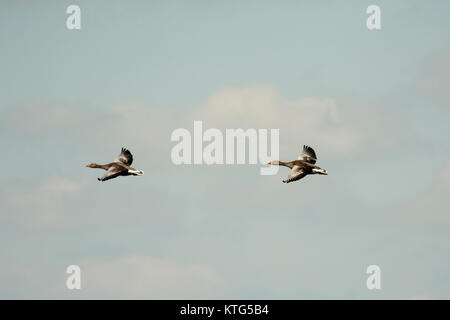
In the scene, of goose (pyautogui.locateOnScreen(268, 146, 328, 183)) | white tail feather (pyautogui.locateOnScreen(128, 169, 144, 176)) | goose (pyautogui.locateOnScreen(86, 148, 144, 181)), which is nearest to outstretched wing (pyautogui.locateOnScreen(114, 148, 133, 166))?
goose (pyautogui.locateOnScreen(86, 148, 144, 181))

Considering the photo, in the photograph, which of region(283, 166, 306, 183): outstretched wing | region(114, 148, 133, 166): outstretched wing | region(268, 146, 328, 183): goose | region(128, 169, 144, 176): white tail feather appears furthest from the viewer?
region(114, 148, 133, 166): outstretched wing

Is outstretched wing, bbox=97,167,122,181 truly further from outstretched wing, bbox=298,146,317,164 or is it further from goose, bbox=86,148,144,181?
outstretched wing, bbox=298,146,317,164

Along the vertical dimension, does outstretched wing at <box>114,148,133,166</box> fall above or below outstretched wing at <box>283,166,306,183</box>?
above

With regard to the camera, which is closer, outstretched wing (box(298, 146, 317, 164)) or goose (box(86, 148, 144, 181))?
goose (box(86, 148, 144, 181))

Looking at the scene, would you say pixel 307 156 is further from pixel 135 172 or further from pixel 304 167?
pixel 135 172

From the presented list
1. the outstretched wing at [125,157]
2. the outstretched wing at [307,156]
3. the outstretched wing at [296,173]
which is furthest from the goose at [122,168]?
the outstretched wing at [307,156]

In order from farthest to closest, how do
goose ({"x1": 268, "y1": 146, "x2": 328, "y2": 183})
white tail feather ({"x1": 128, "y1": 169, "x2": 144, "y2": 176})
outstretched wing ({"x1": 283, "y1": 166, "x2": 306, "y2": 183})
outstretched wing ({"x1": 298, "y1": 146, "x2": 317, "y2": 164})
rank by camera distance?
outstretched wing ({"x1": 298, "y1": 146, "x2": 317, "y2": 164}) → goose ({"x1": 268, "y1": 146, "x2": 328, "y2": 183}) → outstretched wing ({"x1": 283, "y1": 166, "x2": 306, "y2": 183}) → white tail feather ({"x1": 128, "y1": 169, "x2": 144, "y2": 176})

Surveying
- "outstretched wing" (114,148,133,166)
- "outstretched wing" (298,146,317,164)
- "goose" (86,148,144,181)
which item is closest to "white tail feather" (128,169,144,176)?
"goose" (86,148,144,181)

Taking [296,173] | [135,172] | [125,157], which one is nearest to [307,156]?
[296,173]

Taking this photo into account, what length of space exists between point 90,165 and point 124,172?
460 inches
